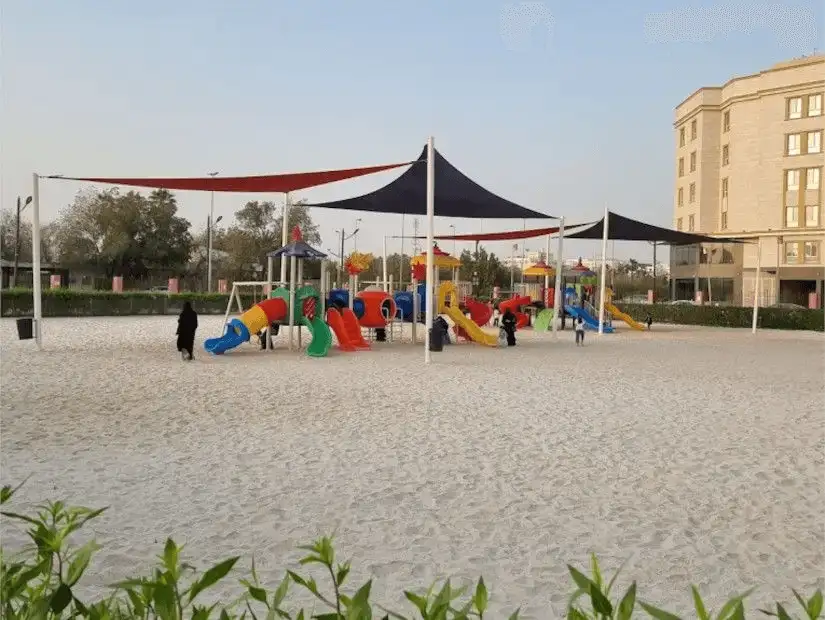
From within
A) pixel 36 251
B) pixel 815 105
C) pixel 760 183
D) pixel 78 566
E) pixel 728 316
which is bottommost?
pixel 728 316

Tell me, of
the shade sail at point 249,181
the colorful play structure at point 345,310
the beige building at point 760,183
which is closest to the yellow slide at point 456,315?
the colorful play structure at point 345,310

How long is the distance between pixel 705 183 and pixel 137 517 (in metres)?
44.7

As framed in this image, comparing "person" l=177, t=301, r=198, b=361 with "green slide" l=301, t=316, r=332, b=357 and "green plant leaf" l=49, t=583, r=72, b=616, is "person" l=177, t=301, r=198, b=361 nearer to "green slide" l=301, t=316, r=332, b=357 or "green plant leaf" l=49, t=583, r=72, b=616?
"green slide" l=301, t=316, r=332, b=357

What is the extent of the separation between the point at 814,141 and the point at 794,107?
6.75 feet

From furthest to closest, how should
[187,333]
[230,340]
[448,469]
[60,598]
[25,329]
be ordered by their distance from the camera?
[230,340], [25,329], [187,333], [448,469], [60,598]

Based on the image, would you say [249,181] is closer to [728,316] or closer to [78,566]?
[78,566]

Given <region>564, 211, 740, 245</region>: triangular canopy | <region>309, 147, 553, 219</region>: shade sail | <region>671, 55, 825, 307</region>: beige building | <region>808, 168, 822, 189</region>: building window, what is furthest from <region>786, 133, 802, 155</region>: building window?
<region>309, 147, 553, 219</region>: shade sail

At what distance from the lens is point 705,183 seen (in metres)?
44.6

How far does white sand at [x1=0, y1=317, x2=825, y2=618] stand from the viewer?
3.71 metres

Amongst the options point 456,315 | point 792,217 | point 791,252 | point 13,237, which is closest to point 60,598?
point 456,315

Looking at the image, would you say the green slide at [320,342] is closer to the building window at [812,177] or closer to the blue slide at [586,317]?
the blue slide at [586,317]

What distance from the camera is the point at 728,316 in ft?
85.5

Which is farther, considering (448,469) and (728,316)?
(728,316)

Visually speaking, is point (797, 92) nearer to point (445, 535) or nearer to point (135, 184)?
point (135, 184)
